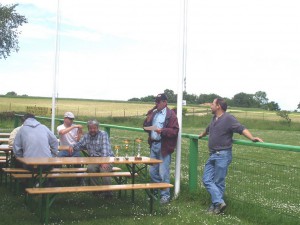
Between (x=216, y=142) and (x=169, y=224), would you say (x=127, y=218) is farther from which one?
(x=216, y=142)

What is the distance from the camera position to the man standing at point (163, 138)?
854 centimetres

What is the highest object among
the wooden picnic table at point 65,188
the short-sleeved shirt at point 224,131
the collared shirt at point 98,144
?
the short-sleeved shirt at point 224,131

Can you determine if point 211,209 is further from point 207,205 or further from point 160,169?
point 160,169

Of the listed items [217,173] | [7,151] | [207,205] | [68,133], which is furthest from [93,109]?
[217,173]

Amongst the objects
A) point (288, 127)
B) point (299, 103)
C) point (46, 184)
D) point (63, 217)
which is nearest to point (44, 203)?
point (63, 217)

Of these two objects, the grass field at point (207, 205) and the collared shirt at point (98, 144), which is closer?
the grass field at point (207, 205)

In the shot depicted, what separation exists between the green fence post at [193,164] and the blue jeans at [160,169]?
1.42 feet

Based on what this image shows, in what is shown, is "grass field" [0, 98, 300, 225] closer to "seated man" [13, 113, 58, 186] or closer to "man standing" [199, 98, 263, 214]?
"man standing" [199, 98, 263, 214]

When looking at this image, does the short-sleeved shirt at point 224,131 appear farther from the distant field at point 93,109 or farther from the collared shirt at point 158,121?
the distant field at point 93,109

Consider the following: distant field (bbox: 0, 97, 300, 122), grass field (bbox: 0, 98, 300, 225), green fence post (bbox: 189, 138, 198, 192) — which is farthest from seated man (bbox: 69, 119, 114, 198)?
distant field (bbox: 0, 97, 300, 122)

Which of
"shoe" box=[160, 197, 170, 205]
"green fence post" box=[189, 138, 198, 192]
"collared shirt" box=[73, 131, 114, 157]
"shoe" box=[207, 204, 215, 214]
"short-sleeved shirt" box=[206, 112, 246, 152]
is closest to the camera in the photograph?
"short-sleeved shirt" box=[206, 112, 246, 152]

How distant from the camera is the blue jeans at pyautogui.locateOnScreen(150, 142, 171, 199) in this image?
8586 mm

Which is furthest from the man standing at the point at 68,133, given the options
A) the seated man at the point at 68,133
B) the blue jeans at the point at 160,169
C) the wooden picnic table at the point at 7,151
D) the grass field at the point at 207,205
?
the blue jeans at the point at 160,169

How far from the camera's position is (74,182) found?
33.8 ft
